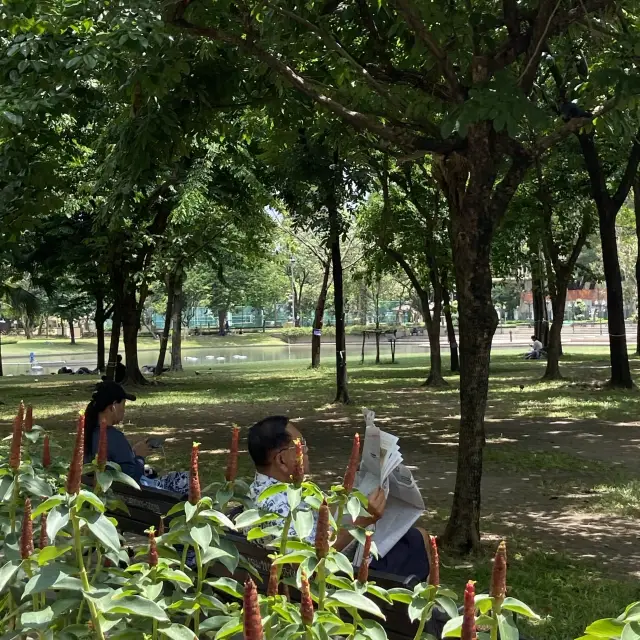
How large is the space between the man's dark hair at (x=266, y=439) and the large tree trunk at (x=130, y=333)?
16697mm

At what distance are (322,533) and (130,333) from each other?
19135 millimetres

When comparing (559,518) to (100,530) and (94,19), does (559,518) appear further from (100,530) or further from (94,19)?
(94,19)

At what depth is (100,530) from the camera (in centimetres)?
173

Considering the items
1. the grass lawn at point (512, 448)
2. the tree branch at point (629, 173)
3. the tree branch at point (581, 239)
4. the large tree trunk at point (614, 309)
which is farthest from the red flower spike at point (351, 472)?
the tree branch at point (581, 239)

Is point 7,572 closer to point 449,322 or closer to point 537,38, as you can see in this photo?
point 537,38

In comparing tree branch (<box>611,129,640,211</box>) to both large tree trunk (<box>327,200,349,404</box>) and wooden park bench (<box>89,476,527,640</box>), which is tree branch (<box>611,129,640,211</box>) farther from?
wooden park bench (<box>89,476,527,640</box>)

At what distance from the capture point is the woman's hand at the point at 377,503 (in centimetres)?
305

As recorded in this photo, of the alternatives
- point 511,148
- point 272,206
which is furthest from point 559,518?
point 272,206

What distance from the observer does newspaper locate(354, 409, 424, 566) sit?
311 centimetres

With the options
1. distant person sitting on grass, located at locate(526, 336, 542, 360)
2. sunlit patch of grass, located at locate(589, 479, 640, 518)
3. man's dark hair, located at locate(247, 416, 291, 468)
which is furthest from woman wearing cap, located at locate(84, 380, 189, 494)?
distant person sitting on grass, located at locate(526, 336, 542, 360)

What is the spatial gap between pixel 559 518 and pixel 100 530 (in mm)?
5230

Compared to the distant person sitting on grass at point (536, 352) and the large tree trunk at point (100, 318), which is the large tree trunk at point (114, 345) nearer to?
the large tree trunk at point (100, 318)

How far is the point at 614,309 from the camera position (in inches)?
615

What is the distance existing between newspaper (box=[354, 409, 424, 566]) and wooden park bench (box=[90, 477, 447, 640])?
355mm
